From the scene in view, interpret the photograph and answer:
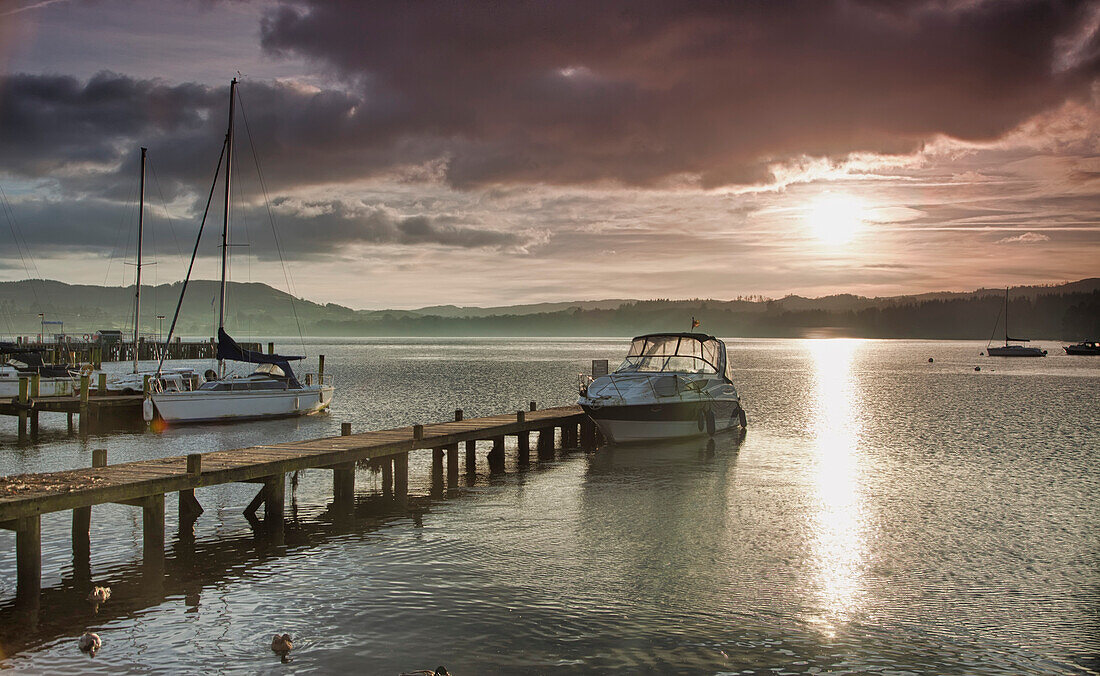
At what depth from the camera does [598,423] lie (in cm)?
2939

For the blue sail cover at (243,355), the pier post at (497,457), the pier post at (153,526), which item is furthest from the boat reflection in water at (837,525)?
the blue sail cover at (243,355)

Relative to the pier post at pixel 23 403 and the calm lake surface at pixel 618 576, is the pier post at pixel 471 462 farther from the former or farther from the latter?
the pier post at pixel 23 403

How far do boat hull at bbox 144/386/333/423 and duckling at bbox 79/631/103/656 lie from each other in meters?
Answer: 27.4

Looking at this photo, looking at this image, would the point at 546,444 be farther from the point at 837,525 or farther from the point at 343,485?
the point at 837,525

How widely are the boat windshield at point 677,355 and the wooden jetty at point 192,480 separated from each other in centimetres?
872

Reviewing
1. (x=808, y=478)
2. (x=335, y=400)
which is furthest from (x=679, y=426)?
(x=335, y=400)

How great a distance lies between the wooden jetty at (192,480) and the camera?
12.4 metres

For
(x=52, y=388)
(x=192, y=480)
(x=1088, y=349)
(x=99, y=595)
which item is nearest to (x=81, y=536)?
(x=192, y=480)

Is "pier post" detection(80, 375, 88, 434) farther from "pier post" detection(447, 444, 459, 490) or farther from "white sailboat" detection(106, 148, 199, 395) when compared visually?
"pier post" detection(447, 444, 459, 490)

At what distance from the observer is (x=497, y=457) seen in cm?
2705

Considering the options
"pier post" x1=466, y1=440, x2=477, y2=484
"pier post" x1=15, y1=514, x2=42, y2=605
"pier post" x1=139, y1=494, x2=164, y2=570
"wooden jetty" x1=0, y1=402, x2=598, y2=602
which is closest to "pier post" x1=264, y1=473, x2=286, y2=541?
"wooden jetty" x1=0, y1=402, x2=598, y2=602

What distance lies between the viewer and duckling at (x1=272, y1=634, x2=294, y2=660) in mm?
10547

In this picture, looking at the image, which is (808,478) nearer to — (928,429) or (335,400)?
(928,429)

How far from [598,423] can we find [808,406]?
97.6 feet
